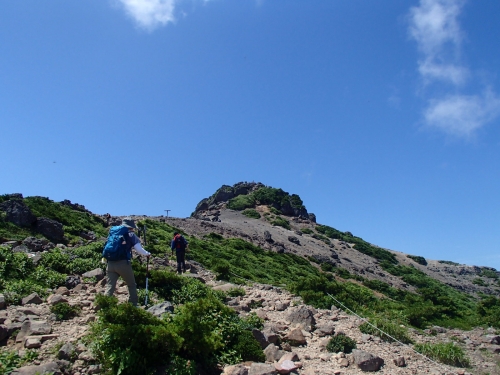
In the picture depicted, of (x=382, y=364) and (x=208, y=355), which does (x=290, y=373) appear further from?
(x=382, y=364)

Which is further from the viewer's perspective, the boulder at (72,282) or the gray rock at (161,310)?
the boulder at (72,282)

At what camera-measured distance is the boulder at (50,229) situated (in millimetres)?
16500

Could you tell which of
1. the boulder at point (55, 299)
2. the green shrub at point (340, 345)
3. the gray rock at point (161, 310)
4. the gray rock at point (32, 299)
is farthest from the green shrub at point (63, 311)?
the green shrub at point (340, 345)

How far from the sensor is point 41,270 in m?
10.0

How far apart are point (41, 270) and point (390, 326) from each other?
9.15 m

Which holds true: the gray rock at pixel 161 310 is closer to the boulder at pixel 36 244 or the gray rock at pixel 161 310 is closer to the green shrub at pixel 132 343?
the green shrub at pixel 132 343

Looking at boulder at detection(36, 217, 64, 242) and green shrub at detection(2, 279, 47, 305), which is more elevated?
boulder at detection(36, 217, 64, 242)

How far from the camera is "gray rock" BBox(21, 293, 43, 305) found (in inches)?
305

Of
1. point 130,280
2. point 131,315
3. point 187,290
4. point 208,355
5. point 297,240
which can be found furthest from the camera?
point 297,240

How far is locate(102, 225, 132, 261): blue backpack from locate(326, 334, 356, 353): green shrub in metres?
4.54

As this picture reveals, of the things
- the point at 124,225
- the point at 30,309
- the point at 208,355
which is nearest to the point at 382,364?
the point at 208,355

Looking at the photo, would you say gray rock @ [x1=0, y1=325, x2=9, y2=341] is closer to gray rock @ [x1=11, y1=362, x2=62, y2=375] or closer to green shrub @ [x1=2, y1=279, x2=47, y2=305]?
gray rock @ [x1=11, y1=362, x2=62, y2=375]

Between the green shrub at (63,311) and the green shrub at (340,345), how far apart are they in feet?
16.9

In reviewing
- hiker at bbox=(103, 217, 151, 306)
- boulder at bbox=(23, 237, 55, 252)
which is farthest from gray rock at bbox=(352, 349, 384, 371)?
boulder at bbox=(23, 237, 55, 252)
